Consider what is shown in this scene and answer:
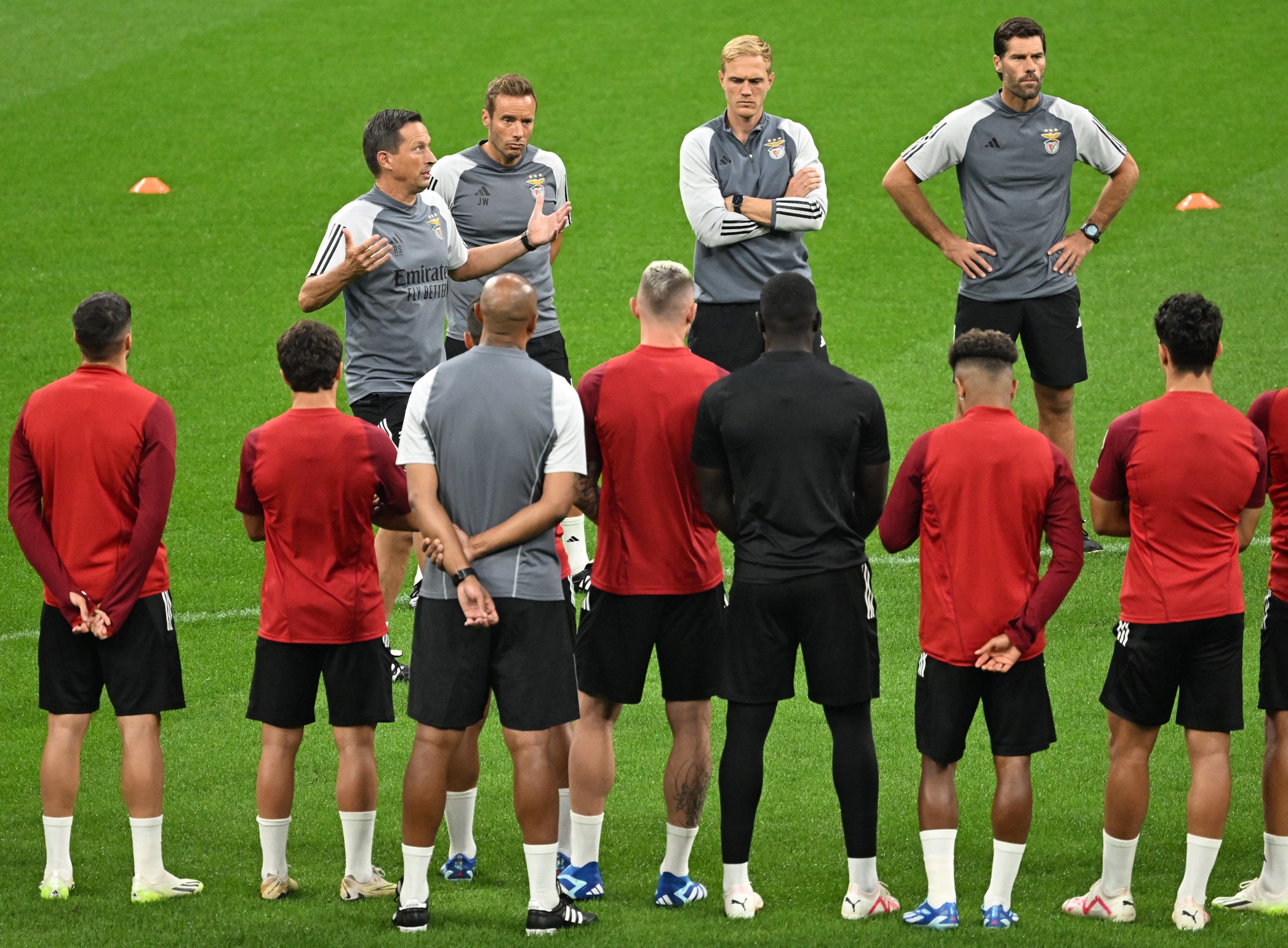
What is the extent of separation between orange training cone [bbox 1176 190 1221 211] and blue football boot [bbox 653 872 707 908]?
12714 millimetres

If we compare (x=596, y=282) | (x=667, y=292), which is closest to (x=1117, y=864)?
(x=667, y=292)

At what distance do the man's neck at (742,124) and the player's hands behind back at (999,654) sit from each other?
3.56 m

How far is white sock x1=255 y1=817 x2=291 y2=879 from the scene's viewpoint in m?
5.07

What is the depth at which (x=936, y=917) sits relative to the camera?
4.74m

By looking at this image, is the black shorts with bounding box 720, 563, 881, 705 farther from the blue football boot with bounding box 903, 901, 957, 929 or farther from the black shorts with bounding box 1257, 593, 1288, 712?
the black shorts with bounding box 1257, 593, 1288, 712

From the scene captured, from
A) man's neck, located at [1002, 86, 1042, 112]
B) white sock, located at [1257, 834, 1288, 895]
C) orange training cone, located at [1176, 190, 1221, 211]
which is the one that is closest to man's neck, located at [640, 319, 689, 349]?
white sock, located at [1257, 834, 1288, 895]

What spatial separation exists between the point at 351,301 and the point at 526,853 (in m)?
3.07

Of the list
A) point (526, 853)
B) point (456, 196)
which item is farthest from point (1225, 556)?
point (456, 196)

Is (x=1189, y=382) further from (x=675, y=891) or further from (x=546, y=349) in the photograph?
(x=546, y=349)

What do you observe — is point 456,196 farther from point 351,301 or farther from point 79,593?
point 79,593

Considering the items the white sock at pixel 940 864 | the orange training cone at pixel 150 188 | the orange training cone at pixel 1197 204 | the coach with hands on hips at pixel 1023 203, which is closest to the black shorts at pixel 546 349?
the coach with hands on hips at pixel 1023 203

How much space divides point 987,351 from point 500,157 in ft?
12.5

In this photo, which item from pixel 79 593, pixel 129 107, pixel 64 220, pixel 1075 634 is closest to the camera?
pixel 79 593

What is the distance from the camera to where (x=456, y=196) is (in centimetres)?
786
